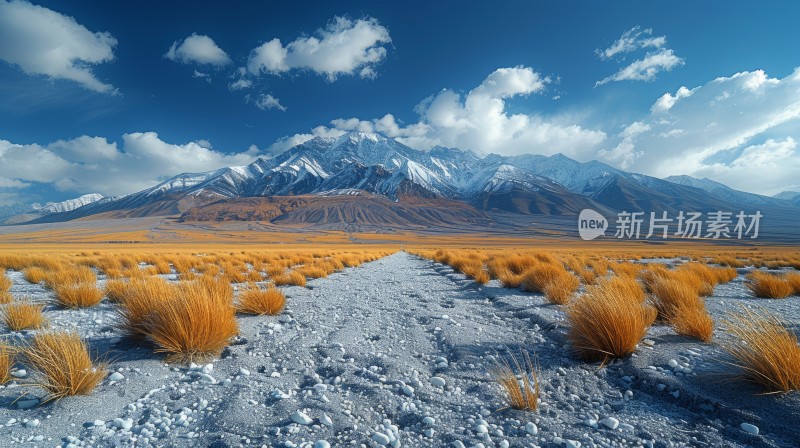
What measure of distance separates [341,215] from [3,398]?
198m

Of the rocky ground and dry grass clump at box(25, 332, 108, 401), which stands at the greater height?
dry grass clump at box(25, 332, 108, 401)

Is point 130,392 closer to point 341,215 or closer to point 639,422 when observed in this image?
point 639,422

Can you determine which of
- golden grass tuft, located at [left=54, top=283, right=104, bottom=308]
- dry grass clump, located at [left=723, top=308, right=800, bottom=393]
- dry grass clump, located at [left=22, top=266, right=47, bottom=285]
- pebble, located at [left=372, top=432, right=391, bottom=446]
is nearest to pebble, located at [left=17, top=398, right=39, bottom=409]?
pebble, located at [left=372, top=432, right=391, bottom=446]

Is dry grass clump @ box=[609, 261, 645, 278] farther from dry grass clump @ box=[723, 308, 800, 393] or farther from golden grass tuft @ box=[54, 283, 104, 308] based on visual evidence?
golden grass tuft @ box=[54, 283, 104, 308]

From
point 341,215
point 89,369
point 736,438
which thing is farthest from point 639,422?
point 341,215

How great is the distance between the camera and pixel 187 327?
4211 millimetres

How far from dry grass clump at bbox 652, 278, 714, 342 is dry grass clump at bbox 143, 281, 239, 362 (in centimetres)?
643

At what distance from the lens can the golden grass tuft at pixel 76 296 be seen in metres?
6.94

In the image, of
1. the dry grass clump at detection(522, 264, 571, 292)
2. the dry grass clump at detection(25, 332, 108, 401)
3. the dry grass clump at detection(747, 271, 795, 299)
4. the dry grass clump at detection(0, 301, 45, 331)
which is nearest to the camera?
the dry grass clump at detection(25, 332, 108, 401)

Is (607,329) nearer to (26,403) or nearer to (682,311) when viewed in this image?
(682,311)

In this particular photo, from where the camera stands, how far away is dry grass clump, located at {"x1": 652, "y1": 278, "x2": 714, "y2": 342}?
4.50 metres

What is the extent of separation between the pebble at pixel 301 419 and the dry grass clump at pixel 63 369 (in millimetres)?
2072

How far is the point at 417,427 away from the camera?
112 inches

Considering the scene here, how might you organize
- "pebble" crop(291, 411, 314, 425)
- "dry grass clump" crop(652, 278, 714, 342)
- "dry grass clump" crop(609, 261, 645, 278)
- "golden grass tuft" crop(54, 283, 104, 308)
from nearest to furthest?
"pebble" crop(291, 411, 314, 425) < "dry grass clump" crop(652, 278, 714, 342) < "golden grass tuft" crop(54, 283, 104, 308) < "dry grass clump" crop(609, 261, 645, 278)
